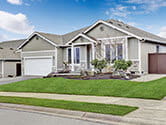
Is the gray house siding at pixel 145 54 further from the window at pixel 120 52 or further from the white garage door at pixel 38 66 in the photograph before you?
the white garage door at pixel 38 66

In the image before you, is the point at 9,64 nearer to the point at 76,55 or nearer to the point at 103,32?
the point at 76,55

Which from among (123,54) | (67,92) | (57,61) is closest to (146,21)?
(123,54)

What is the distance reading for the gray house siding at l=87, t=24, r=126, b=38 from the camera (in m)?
18.8

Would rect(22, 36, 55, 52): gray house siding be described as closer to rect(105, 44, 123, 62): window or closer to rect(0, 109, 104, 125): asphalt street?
rect(105, 44, 123, 62): window

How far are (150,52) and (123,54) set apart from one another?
2969 millimetres

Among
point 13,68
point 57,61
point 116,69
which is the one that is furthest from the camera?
point 13,68

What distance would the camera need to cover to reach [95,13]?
2606 centimetres

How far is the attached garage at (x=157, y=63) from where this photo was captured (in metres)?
17.7

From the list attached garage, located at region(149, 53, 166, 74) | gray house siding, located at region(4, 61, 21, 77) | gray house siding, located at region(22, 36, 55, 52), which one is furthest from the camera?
gray house siding, located at region(4, 61, 21, 77)

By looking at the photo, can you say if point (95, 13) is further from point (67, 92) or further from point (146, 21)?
point (67, 92)

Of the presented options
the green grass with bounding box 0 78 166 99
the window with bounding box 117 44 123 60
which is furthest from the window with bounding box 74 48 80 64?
the green grass with bounding box 0 78 166 99

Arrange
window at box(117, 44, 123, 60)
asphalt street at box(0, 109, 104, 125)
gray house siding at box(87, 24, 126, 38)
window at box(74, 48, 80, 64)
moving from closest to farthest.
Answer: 1. asphalt street at box(0, 109, 104, 125)
2. window at box(117, 44, 123, 60)
3. gray house siding at box(87, 24, 126, 38)
4. window at box(74, 48, 80, 64)

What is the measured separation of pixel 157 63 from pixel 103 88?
847 cm

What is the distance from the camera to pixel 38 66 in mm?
25078
